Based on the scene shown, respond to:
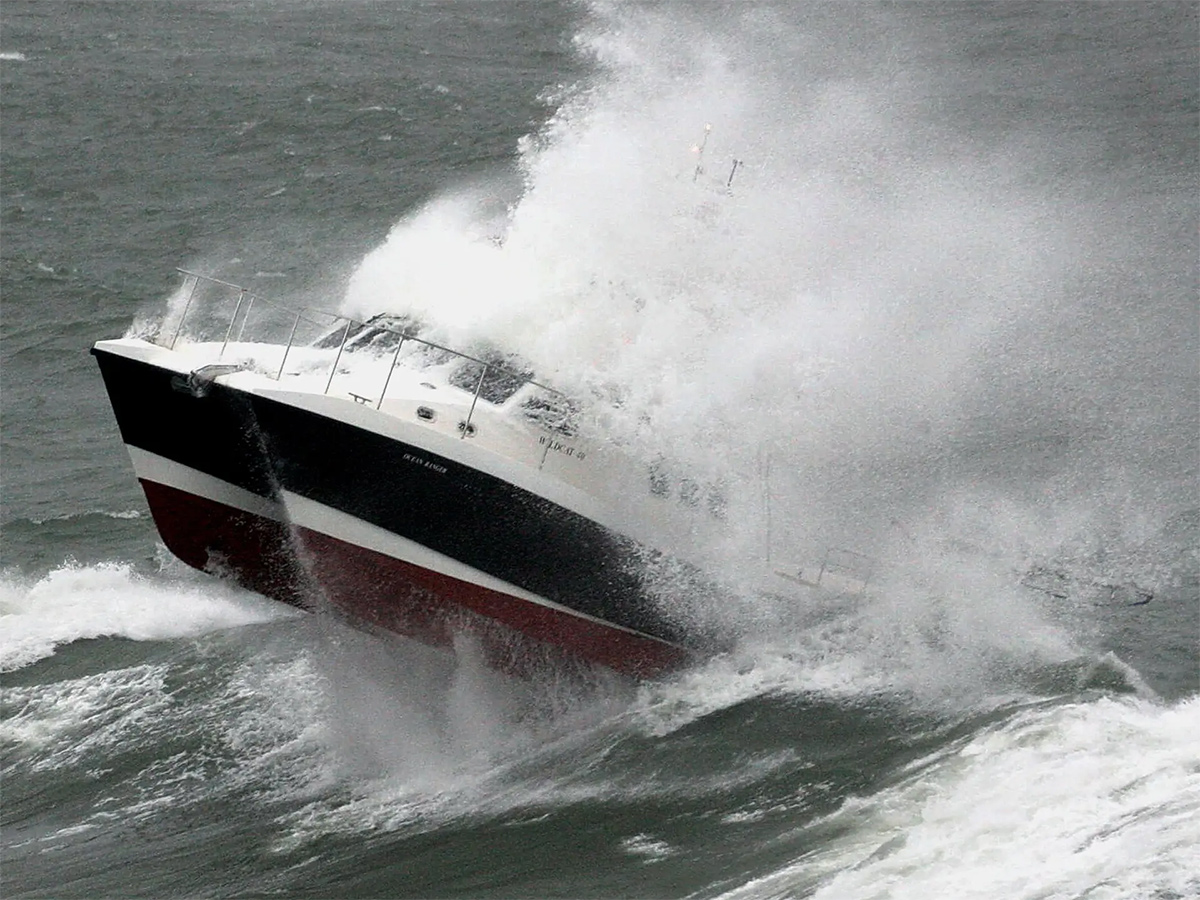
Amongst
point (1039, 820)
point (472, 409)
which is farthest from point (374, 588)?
point (1039, 820)

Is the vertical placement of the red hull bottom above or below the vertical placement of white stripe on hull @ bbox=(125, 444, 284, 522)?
below

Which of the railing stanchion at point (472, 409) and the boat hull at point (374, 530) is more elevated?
the railing stanchion at point (472, 409)

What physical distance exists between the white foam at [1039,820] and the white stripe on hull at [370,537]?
4.16 metres

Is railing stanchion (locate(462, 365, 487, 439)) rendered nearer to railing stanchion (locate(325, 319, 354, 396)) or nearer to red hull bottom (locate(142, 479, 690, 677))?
railing stanchion (locate(325, 319, 354, 396))

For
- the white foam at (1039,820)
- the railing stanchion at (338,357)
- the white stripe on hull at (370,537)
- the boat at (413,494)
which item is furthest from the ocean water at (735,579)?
the white stripe on hull at (370,537)

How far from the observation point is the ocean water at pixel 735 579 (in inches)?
497

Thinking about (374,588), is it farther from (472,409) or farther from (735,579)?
(735,579)

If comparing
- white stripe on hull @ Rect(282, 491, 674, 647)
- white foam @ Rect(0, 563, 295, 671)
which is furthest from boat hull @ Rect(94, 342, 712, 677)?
white foam @ Rect(0, 563, 295, 671)

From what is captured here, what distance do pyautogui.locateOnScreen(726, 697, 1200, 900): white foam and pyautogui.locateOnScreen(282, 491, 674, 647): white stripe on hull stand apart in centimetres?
416

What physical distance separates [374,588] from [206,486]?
1793mm

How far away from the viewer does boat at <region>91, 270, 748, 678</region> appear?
14.0 metres

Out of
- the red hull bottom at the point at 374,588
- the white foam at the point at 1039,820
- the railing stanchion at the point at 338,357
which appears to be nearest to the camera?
the white foam at the point at 1039,820

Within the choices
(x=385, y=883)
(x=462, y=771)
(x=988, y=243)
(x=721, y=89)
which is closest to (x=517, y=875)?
(x=385, y=883)

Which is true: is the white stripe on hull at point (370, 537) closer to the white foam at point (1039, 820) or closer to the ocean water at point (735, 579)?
the ocean water at point (735, 579)
